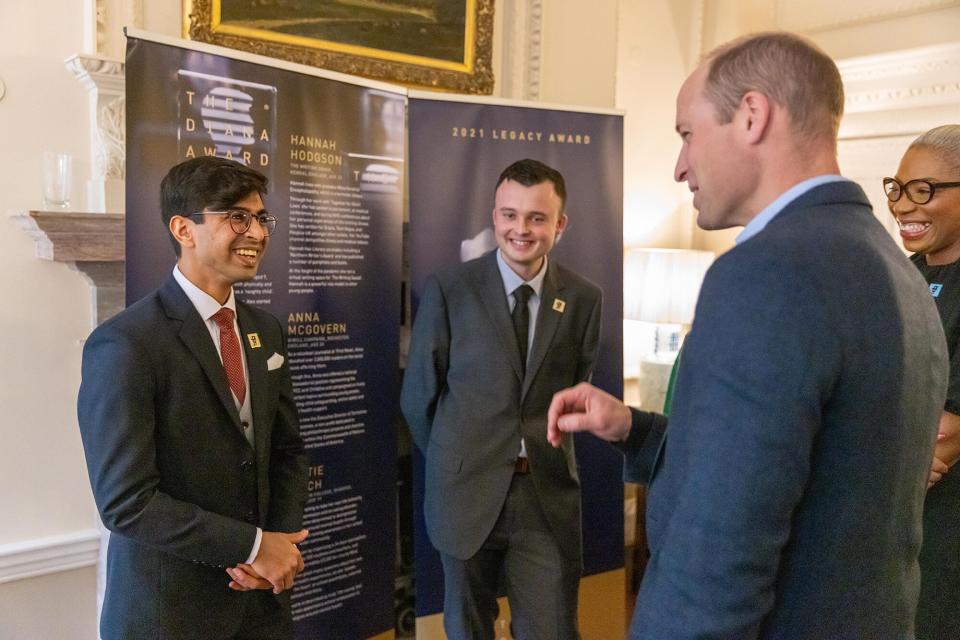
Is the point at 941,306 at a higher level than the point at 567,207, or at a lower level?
lower

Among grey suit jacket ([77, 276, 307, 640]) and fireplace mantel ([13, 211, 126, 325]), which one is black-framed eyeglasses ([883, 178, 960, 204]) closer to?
grey suit jacket ([77, 276, 307, 640])

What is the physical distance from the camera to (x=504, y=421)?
2.44 meters

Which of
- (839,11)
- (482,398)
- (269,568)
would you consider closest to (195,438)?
(269,568)

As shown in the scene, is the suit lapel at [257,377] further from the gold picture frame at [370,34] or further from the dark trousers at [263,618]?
the gold picture frame at [370,34]

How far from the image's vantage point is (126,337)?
164 cm

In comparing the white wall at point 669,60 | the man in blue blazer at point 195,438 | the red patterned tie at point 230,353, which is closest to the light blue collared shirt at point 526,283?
the man in blue blazer at point 195,438

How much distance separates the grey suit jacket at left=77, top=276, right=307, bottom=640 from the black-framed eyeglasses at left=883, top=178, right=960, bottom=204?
5.83ft

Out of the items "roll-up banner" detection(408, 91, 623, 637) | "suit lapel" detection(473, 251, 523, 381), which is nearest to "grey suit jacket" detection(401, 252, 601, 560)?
"suit lapel" detection(473, 251, 523, 381)

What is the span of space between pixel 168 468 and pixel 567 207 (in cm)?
194

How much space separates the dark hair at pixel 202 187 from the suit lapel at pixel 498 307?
90 centimetres

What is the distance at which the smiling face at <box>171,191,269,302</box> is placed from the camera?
181 cm

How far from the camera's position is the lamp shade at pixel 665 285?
397 cm

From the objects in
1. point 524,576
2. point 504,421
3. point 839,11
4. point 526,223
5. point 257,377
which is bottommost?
point 524,576

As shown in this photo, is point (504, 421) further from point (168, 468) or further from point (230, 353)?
point (168, 468)
